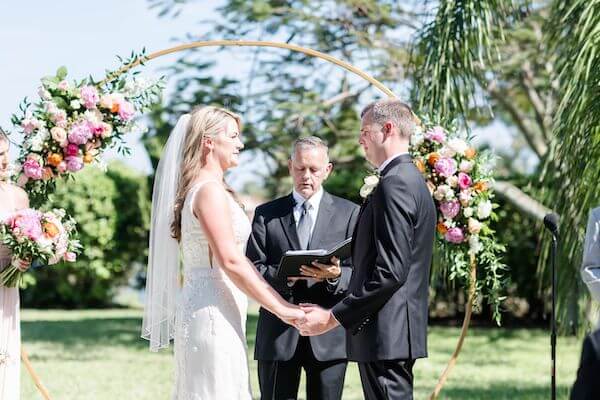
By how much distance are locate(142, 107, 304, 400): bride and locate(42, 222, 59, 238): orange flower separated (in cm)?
140

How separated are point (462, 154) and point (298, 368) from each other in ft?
6.14

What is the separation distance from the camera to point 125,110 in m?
6.75

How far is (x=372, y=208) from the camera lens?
187 inches

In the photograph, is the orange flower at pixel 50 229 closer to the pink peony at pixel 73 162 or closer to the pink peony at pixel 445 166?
the pink peony at pixel 73 162

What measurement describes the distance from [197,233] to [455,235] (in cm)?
242

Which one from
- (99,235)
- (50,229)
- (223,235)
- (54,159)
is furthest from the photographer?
(99,235)

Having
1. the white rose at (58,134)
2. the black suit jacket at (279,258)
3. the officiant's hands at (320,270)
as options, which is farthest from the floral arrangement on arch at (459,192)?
the white rose at (58,134)

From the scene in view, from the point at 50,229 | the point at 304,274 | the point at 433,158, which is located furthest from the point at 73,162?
the point at 433,158

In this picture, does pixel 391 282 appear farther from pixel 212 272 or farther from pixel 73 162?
pixel 73 162

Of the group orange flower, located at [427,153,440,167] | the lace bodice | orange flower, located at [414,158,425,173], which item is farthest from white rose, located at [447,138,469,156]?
the lace bodice

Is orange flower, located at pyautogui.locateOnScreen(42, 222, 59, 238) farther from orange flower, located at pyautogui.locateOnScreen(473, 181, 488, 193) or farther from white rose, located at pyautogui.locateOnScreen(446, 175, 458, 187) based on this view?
orange flower, located at pyautogui.locateOnScreen(473, 181, 488, 193)

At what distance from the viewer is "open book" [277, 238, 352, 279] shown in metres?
5.57

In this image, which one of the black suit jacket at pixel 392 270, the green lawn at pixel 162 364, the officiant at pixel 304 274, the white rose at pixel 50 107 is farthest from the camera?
the green lawn at pixel 162 364

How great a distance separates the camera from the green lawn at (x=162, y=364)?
1026 centimetres
